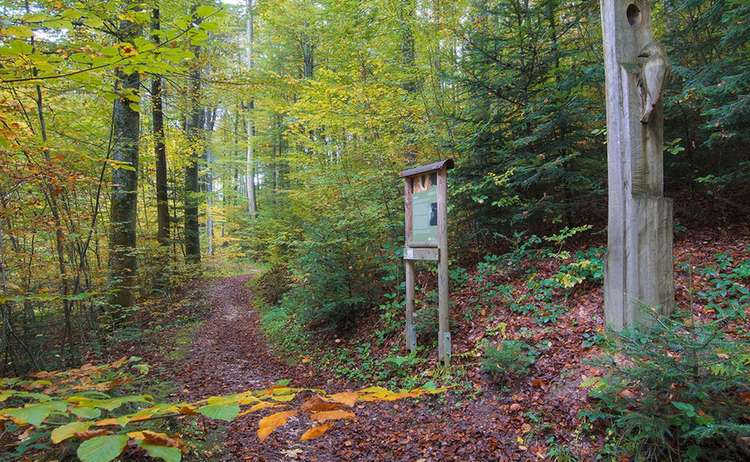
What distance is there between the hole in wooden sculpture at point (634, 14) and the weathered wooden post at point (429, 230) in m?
2.50

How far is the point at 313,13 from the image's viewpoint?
1458 centimetres

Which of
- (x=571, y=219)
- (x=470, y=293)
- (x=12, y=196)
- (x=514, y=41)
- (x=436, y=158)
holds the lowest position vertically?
(x=470, y=293)

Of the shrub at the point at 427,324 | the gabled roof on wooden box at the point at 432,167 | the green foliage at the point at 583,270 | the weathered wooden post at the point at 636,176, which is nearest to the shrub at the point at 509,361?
the weathered wooden post at the point at 636,176

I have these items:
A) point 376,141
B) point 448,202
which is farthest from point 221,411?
point 376,141

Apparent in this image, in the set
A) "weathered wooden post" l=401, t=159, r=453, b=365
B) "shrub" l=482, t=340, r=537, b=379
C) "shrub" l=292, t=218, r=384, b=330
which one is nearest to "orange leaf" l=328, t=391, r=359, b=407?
"shrub" l=482, t=340, r=537, b=379

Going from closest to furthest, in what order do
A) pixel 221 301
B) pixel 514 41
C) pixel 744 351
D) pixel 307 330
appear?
pixel 744 351
pixel 514 41
pixel 307 330
pixel 221 301

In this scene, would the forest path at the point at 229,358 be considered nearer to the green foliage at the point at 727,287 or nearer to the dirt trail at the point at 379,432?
the dirt trail at the point at 379,432

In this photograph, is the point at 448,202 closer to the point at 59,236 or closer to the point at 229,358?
the point at 229,358

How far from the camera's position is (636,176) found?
3844 millimetres

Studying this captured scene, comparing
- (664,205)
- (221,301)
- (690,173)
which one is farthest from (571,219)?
(221,301)

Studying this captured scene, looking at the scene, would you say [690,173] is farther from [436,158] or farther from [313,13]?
[313,13]

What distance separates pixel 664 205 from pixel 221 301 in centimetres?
1287

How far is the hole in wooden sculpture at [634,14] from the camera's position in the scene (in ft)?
13.3

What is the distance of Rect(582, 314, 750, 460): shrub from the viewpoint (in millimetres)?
2549
